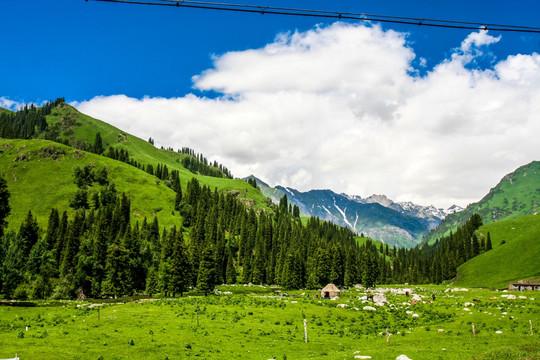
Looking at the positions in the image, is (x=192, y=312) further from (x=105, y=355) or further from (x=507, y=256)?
(x=507, y=256)

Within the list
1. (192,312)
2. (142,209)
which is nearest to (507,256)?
(192,312)

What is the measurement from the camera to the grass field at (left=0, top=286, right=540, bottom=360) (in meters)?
27.3

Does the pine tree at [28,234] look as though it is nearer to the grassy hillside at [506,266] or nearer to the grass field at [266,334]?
the grass field at [266,334]

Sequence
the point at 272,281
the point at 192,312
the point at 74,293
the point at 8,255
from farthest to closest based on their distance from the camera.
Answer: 1. the point at 272,281
2. the point at 74,293
3. the point at 8,255
4. the point at 192,312

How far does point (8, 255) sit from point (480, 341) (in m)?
106

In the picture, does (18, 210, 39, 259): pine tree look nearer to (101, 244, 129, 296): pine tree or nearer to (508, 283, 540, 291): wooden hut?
(101, 244, 129, 296): pine tree

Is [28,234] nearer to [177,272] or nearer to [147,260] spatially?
[147,260]

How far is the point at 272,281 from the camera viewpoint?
160m

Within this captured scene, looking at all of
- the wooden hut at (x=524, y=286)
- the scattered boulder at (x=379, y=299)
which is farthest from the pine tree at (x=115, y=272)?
the wooden hut at (x=524, y=286)

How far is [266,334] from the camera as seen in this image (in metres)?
39.0

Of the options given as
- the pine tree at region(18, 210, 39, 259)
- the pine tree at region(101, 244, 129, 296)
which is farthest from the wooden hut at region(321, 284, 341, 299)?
the pine tree at region(18, 210, 39, 259)

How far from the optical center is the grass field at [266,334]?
27266mm

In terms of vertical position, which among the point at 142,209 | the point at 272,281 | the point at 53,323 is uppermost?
the point at 142,209

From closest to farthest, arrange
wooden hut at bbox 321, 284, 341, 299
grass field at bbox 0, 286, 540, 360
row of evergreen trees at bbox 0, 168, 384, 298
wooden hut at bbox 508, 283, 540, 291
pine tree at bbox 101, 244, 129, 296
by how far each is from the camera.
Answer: grass field at bbox 0, 286, 540, 360 → wooden hut at bbox 321, 284, 341, 299 → pine tree at bbox 101, 244, 129, 296 → row of evergreen trees at bbox 0, 168, 384, 298 → wooden hut at bbox 508, 283, 540, 291
